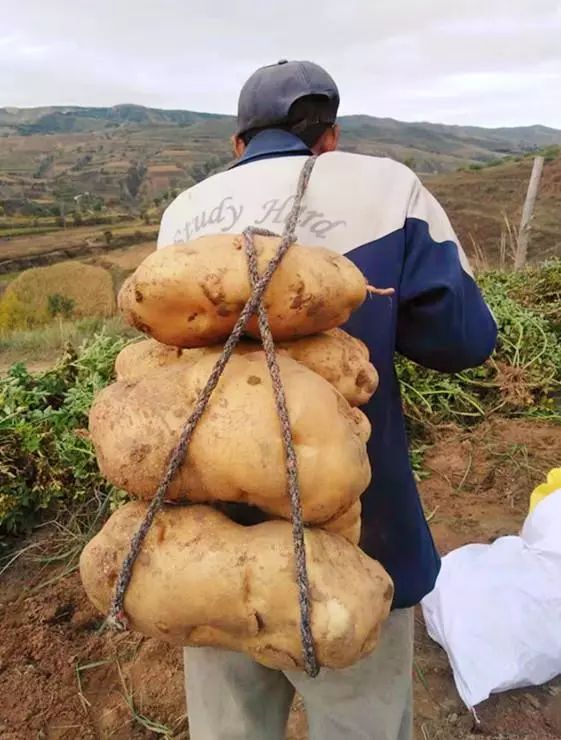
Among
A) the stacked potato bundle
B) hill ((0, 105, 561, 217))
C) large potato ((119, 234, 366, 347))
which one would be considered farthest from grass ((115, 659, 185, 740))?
hill ((0, 105, 561, 217))

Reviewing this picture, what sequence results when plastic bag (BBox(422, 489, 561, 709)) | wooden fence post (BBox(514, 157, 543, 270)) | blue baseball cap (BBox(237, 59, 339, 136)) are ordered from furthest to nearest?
1. wooden fence post (BBox(514, 157, 543, 270))
2. plastic bag (BBox(422, 489, 561, 709))
3. blue baseball cap (BBox(237, 59, 339, 136))

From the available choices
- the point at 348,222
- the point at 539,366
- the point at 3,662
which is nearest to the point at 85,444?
the point at 3,662

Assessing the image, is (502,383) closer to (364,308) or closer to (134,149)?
(364,308)

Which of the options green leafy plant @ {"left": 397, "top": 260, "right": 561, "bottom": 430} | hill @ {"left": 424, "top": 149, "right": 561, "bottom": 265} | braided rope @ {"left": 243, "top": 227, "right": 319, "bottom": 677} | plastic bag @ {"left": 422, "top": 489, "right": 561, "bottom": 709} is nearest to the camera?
braided rope @ {"left": 243, "top": 227, "right": 319, "bottom": 677}

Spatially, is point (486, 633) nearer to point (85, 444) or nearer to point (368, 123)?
point (85, 444)

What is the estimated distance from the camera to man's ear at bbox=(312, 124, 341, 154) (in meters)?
1.60

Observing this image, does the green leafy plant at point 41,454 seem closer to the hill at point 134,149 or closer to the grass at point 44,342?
the grass at point 44,342

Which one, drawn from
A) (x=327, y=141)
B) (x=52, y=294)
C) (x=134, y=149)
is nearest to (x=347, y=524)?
(x=327, y=141)

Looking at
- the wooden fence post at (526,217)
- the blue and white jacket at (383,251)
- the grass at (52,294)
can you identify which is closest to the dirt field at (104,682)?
the blue and white jacket at (383,251)

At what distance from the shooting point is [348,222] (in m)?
1.36

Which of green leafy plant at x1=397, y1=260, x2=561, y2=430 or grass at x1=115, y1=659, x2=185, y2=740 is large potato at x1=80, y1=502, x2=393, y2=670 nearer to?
grass at x1=115, y1=659, x2=185, y2=740

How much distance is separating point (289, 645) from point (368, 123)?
92350mm

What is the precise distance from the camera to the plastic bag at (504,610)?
2385 mm

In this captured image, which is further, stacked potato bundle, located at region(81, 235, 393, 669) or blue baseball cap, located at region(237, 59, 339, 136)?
blue baseball cap, located at region(237, 59, 339, 136)
